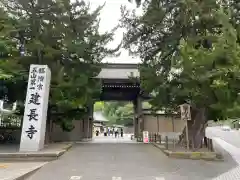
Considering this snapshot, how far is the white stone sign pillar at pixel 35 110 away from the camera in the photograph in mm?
12000

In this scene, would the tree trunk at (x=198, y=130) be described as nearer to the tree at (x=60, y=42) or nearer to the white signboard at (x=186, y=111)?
the white signboard at (x=186, y=111)

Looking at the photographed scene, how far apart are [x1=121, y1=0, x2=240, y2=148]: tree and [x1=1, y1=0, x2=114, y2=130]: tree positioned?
2679 millimetres

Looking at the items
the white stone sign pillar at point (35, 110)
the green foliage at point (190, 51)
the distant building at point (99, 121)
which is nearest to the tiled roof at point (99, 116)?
the distant building at point (99, 121)

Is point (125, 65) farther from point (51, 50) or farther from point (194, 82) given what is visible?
point (194, 82)

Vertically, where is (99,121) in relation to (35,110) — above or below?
above

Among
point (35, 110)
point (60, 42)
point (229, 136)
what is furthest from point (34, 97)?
point (229, 136)

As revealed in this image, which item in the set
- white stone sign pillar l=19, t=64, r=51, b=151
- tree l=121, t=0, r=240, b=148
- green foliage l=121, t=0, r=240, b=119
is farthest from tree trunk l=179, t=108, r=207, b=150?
white stone sign pillar l=19, t=64, r=51, b=151

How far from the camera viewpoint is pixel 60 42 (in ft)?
54.7

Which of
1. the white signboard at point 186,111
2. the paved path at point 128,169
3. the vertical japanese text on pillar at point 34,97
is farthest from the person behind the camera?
the white signboard at point 186,111

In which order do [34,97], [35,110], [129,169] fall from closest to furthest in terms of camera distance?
[129,169]
[35,110]
[34,97]

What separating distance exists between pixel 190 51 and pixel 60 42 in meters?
8.91

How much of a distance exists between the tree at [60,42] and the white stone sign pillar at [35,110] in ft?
7.27

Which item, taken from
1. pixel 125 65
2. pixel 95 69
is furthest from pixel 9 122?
pixel 125 65

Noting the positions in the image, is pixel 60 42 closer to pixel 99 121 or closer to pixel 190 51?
pixel 190 51
